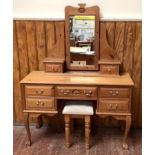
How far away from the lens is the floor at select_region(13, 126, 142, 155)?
235 cm


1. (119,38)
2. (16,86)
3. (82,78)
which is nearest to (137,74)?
(119,38)

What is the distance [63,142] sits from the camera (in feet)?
8.24

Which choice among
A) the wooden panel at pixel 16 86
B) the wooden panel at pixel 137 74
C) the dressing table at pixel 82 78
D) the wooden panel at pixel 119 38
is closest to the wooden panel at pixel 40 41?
the dressing table at pixel 82 78

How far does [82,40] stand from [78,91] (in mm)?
571

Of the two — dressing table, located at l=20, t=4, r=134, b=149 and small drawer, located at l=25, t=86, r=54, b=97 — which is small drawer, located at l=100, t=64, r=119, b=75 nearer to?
dressing table, located at l=20, t=4, r=134, b=149

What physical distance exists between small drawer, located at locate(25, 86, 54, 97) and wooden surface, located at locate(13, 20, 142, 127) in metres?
0.45

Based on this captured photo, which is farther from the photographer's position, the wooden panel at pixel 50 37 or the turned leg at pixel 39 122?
the turned leg at pixel 39 122

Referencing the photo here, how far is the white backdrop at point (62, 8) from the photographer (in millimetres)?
2418

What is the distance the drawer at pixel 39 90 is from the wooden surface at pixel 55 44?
0.45 meters

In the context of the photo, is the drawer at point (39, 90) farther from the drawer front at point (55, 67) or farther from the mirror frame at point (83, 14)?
the mirror frame at point (83, 14)

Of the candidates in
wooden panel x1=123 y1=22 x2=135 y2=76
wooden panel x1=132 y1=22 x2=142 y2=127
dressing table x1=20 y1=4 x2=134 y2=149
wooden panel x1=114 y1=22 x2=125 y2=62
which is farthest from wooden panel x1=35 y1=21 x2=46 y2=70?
wooden panel x1=132 y1=22 x2=142 y2=127

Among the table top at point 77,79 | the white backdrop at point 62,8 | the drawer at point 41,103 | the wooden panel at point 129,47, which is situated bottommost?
the drawer at point 41,103

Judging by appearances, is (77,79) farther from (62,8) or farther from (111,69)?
(62,8)

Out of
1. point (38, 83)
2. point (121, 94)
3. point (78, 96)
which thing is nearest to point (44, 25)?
point (38, 83)
